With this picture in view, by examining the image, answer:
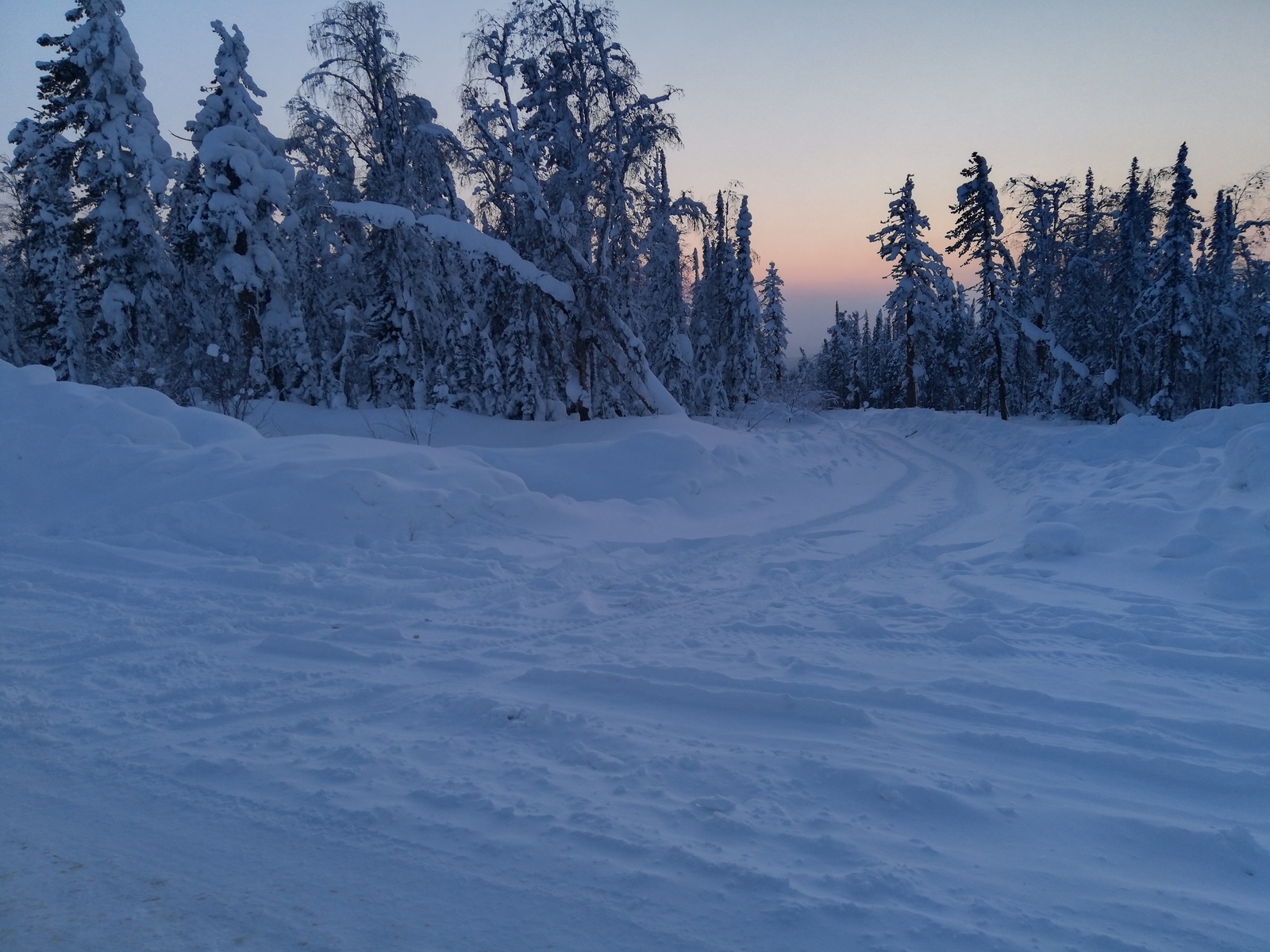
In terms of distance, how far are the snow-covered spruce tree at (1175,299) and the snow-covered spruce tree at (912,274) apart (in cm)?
886

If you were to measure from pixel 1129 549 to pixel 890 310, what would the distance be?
3151 centimetres

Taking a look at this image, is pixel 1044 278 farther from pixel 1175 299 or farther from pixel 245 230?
pixel 245 230

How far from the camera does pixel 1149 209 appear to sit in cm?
3291

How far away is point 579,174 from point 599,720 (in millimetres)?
15276

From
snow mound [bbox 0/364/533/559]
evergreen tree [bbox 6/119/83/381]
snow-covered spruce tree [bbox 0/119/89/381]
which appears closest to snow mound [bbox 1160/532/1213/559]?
snow mound [bbox 0/364/533/559]

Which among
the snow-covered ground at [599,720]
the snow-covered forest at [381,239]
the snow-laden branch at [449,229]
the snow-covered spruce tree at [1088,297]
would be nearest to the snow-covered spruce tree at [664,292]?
the snow-covered forest at [381,239]

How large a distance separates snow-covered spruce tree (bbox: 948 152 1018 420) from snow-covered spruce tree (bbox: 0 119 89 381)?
33.0 metres

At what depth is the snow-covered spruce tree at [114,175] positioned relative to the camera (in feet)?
59.0

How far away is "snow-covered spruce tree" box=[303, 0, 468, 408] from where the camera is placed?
17.2 meters

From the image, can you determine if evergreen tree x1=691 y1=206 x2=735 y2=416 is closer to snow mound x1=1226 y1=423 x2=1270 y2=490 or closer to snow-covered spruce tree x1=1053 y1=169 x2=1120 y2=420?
snow-covered spruce tree x1=1053 y1=169 x2=1120 y2=420

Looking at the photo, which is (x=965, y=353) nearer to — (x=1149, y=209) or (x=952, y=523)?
(x=1149, y=209)

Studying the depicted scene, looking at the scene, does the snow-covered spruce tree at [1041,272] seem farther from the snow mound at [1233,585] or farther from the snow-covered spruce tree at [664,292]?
the snow mound at [1233,585]

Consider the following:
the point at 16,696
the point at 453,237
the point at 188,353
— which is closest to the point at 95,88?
the point at 188,353

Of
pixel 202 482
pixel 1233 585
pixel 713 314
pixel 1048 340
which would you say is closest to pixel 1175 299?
pixel 1048 340
